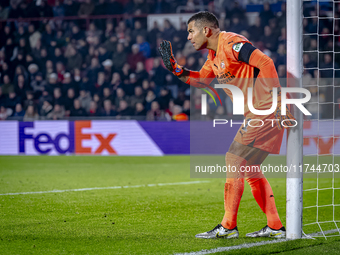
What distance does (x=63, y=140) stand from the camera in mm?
11914

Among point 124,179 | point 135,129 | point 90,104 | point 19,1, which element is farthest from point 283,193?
point 19,1

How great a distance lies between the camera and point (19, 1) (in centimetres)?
1596

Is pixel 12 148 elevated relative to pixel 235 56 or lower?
lower

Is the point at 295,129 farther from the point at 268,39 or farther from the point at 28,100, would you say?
the point at 28,100

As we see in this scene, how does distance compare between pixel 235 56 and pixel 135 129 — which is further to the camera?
pixel 135 129

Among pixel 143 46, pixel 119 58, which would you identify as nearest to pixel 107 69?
pixel 119 58

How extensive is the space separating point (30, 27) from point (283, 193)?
11.2 meters

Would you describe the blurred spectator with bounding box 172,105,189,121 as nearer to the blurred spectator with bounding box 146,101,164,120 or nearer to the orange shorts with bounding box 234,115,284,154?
the blurred spectator with bounding box 146,101,164,120

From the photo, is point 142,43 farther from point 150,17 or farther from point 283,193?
point 283,193

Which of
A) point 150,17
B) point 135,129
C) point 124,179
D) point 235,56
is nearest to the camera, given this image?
point 235,56

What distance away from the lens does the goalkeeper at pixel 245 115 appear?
3841mm

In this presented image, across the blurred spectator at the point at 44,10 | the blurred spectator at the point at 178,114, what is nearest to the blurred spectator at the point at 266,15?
the blurred spectator at the point at 178,114

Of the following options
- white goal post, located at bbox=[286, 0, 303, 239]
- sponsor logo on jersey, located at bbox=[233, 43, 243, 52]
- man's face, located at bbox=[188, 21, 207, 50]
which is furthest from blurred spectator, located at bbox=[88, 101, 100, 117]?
white goal post, located at bbox=[286, 0, 303, 239]

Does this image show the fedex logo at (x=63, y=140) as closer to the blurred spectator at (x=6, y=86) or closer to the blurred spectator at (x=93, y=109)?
the blurred spectator at (x=93, y=109)
